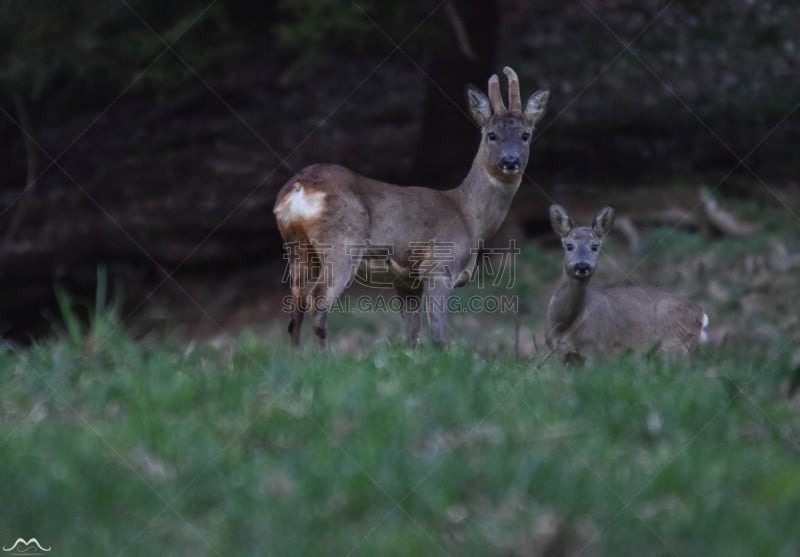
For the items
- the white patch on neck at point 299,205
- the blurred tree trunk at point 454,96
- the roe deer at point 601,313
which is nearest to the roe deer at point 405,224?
the white patch on neck at point 299,205

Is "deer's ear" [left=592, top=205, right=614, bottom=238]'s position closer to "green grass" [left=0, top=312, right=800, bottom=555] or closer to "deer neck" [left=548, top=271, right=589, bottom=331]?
"deer neck" [left=548, top=271, right=589, bottom=331]

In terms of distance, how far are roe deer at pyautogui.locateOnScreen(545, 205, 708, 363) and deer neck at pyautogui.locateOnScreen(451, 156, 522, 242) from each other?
0.69 metres

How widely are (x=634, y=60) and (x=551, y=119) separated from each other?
2152 mm

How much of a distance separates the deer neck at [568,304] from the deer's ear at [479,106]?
152 cm

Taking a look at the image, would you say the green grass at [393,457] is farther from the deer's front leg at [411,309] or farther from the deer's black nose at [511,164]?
the deer's black nose at [511,164]

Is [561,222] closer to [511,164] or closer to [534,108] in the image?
[511,164]

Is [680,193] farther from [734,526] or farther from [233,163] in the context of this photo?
[734,526]

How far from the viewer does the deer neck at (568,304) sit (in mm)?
8695

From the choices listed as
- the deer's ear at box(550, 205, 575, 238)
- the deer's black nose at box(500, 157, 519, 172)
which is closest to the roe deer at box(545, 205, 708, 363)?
the deer's ear at box(550, 205, 575, 238)

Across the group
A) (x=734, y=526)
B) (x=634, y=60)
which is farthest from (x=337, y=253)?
(x=634, y=60)

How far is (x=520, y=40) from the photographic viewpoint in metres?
19.4

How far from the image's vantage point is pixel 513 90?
9398mm

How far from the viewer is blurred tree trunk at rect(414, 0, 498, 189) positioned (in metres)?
15.5

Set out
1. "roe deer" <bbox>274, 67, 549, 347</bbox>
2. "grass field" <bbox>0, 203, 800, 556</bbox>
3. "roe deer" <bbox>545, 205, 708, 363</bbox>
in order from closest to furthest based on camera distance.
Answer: "grass field" <bbox>0, 203, 800, 556</bbox> → "roe deer" <bbox>545, 205, 708, 363</bbox> → "roe deer" <bbox>274, 67, 549, 347</bbox>
